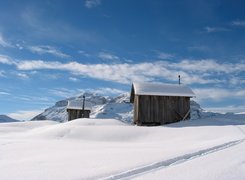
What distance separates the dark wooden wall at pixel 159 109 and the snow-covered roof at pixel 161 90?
391 millimetres

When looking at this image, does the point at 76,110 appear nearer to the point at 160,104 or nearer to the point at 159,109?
the point at 160,104

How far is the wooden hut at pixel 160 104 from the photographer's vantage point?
103 feet

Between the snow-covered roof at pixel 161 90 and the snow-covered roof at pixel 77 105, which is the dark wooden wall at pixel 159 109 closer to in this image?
the snow-covered roof at pixel 161 90

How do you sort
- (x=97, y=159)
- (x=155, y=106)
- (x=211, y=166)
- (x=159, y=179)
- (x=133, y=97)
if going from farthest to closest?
(x=133, y=97) < (x=155, y=106) < (x=97, y=159) < (x=211, y=166) < (x=159, y=179)

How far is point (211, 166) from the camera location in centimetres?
748

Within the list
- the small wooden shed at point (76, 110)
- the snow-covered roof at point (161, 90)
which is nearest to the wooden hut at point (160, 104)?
the snow-covered roof at point (161, 90)

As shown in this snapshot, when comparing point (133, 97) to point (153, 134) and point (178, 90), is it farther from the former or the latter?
point (153, 134)

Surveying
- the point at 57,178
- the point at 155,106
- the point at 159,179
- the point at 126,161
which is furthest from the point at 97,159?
the point at 155,106

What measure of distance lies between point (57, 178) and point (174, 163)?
3045mm

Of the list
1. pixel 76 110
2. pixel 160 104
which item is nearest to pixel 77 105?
pixel 76 110

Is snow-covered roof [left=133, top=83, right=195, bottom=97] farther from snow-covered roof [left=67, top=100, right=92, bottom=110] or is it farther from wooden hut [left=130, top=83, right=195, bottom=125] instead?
snow-covered roof [left=67, top=100, right=92, bottom=110]

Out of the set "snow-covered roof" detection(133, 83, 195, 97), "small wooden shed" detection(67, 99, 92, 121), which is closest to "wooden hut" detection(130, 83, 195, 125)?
"snow-covered roof" detection(133, 83, 195, 97)

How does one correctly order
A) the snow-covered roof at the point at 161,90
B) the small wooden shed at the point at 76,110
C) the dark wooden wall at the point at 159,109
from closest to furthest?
1. the dark wooden wall at the point at 159,109
2. the snow-covered roof at the point at 161,90
3. the small wooden shed at the point at 76,110

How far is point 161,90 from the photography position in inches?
1284
